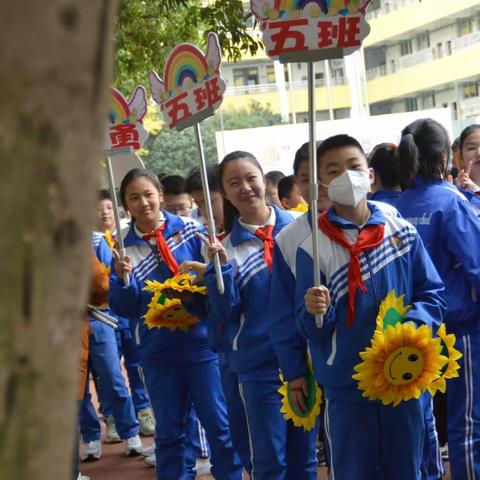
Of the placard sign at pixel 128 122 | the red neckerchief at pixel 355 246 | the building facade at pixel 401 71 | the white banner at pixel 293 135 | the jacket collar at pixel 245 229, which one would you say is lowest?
the red neckerchief at pixel 355 246

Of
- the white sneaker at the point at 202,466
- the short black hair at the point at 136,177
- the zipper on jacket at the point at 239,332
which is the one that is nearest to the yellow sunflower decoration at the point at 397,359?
the zipper on jacket at the point at 239,332

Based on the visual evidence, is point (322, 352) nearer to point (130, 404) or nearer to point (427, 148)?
point (427, 148)

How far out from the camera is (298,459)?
4.98m

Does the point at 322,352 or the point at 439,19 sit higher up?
the point at 439,19

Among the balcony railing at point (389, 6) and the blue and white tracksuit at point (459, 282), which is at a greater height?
the balcony railing at point (389, 6)

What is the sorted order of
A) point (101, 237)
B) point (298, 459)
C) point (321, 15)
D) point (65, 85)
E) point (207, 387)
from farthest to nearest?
point (101, 237) < point (207, 387) < point (298, 459) < point (321, 15) < point (65, 85)

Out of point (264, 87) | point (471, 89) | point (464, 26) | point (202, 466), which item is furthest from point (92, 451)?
point (264, 87)

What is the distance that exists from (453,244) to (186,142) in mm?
39880

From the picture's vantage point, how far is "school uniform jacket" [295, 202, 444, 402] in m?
3.94

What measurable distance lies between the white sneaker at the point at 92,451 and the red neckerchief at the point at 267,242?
12.0ft

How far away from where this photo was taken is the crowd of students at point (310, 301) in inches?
156

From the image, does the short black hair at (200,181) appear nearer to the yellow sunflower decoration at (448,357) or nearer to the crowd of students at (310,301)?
the crowd of students at (310,301)

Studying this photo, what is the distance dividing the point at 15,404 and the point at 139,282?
495cm

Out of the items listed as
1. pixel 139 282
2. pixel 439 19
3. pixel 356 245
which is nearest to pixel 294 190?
pixel 139 282
